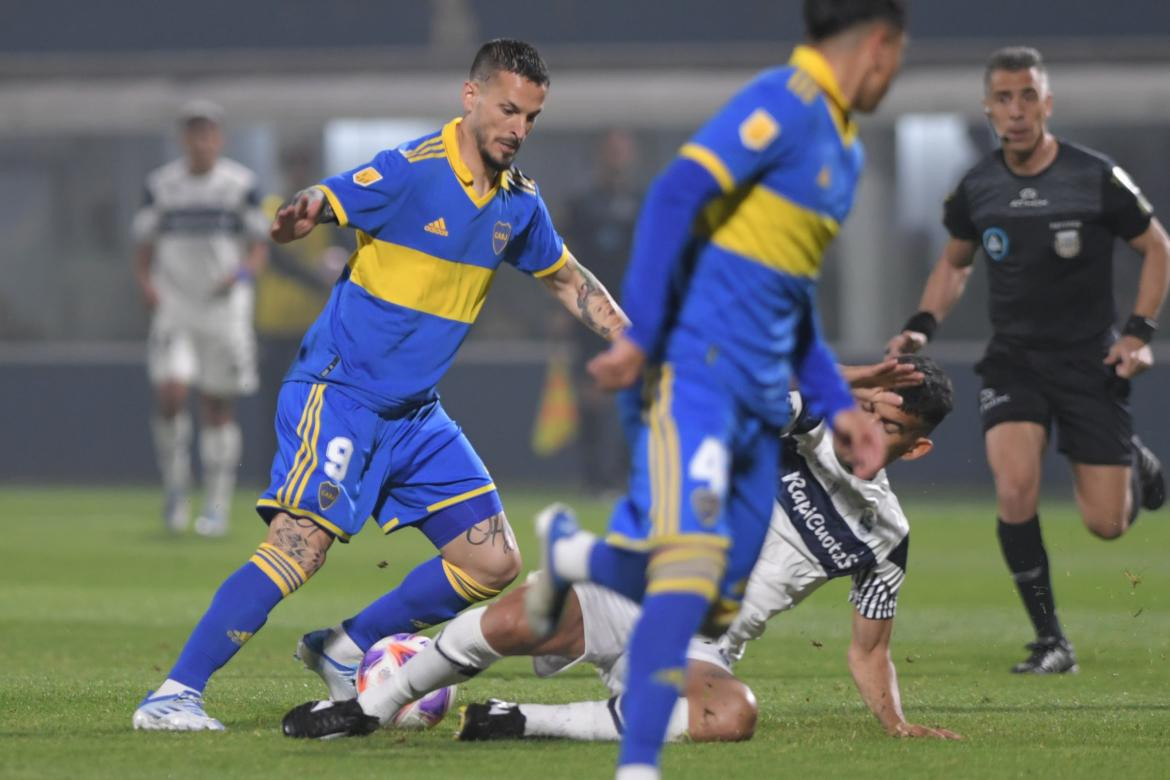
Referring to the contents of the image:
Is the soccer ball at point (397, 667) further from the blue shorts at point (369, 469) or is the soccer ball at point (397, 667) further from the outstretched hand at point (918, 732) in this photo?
the outstretched hand at point (918, 732)

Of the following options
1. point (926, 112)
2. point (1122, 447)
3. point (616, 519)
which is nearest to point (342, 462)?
point (616, 519)

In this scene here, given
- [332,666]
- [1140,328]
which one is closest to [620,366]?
[332,666]

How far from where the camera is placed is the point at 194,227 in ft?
46.8

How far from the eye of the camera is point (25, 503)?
52.5 feet

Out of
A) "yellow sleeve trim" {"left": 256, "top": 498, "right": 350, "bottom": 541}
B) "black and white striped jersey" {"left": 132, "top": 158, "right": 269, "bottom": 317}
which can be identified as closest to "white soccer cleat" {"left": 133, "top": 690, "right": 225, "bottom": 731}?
"yellow sleeve trim" {"left": 256, "top": 498, "right": 350, "bottom": 541}

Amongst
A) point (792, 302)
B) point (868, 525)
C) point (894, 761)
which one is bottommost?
point (894, 761)

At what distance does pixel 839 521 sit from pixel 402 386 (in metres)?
1.44

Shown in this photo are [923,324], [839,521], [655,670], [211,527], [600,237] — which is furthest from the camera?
[600,237]

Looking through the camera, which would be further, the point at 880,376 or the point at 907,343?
the point at 907,343

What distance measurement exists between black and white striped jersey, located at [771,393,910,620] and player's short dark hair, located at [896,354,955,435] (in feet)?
0.91

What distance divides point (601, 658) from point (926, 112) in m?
13.3

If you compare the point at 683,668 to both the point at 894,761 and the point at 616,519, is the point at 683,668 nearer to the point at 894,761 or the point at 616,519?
the point at 616,519

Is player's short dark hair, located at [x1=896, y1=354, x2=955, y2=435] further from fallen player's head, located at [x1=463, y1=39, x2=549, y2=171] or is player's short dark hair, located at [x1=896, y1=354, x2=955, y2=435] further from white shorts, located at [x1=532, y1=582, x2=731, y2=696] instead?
fallen player's head, located at [x1=463, y1=39, x2=549, y2=171]

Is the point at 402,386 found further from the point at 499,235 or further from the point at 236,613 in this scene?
the point at 236,613
